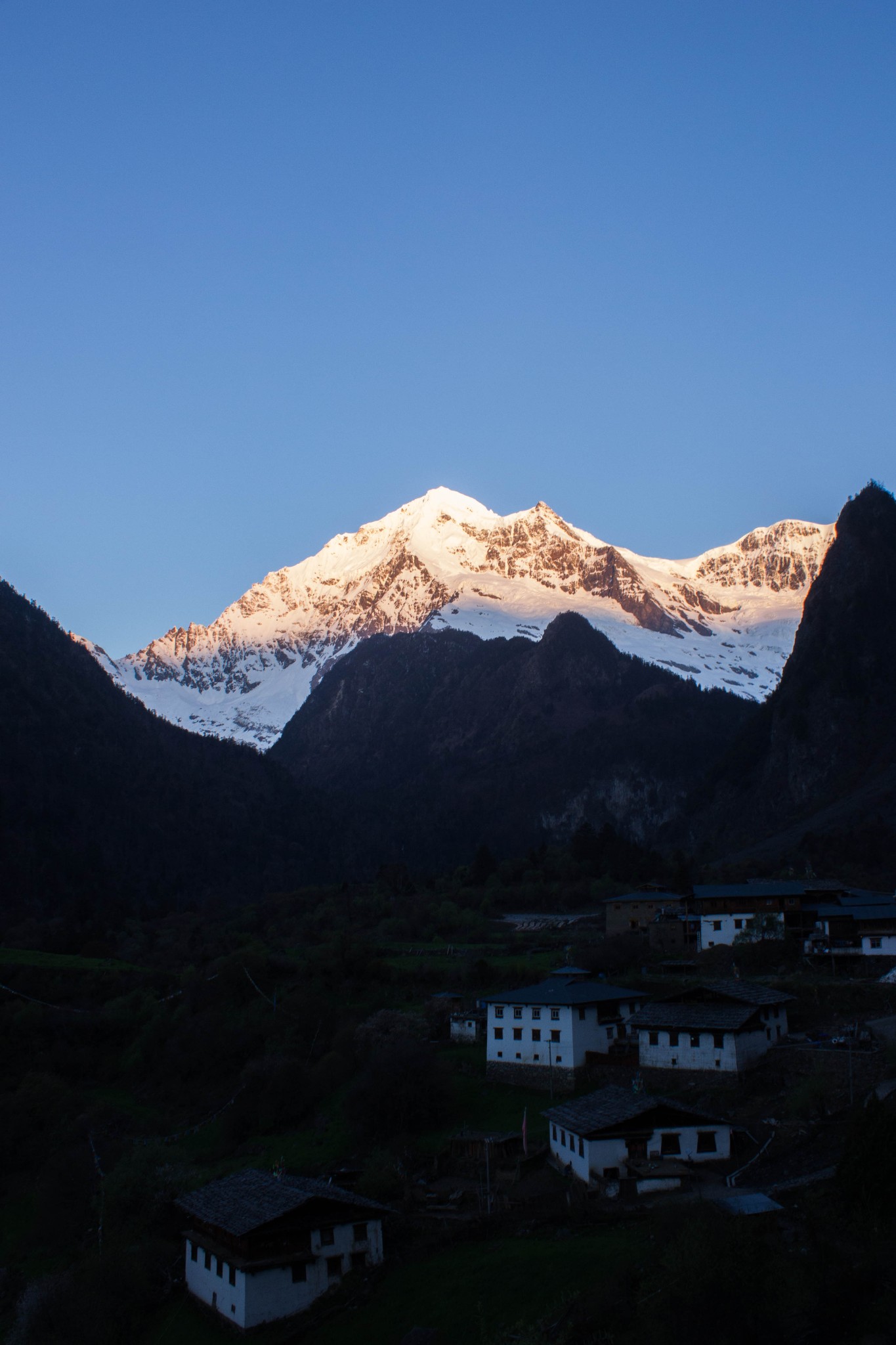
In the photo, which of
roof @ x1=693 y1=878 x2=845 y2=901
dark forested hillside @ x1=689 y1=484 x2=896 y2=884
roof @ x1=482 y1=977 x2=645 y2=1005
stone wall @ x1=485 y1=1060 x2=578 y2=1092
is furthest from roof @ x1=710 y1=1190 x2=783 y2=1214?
dark forested hillside @ x1=689 y1=484 x2=896 y2=884

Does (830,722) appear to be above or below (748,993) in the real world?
above

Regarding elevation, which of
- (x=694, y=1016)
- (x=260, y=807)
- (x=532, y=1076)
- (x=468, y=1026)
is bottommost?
(x=532, y=1076)

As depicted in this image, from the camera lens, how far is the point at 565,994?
1882 inches

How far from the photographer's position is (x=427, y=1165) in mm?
40125

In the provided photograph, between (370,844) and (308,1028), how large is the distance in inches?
5380

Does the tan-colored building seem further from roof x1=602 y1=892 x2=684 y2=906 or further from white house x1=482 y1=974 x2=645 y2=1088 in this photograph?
white house x1=482 y1=974 x2=645 y2=1088

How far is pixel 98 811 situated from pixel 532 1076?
132 m

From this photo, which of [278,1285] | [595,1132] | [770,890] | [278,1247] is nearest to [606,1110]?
[595,1132]

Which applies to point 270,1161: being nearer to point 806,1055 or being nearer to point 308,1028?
point 308,1028

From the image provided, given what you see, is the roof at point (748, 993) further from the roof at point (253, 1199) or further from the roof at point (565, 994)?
the roof at point (253, 1199)

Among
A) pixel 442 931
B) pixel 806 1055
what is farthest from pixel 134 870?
pixel 806 1055

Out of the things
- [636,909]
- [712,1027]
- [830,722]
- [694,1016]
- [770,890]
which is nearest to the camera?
[712,1027]

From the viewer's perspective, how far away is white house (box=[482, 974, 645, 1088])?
→ 1832 inches

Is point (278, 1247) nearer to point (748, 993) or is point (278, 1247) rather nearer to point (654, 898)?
point (748, 993)
